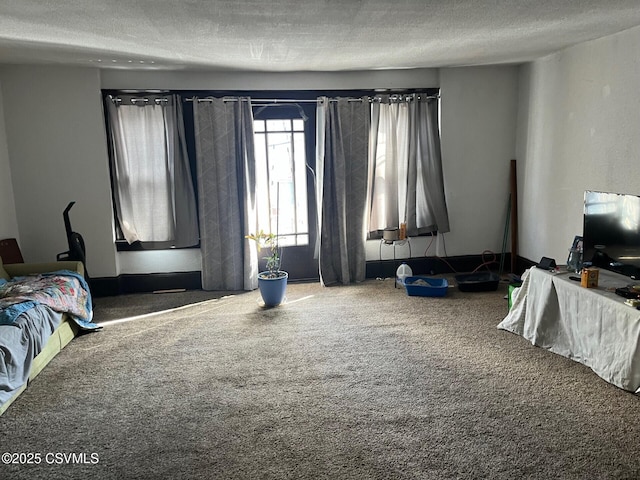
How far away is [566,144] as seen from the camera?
177 inches

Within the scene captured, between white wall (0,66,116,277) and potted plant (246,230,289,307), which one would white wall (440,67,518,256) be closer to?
potted plant (246,230,289,307)

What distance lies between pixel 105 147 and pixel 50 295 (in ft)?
6.09

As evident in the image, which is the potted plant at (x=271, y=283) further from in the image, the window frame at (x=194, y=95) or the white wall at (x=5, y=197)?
the white wall at (x=5, y=197)

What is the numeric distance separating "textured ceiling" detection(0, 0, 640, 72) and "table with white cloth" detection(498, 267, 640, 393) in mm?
1739

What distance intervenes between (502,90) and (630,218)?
267 cm

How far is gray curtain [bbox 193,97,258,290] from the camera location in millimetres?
4984

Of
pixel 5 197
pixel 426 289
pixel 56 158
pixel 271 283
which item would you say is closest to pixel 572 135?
pixel 426 289

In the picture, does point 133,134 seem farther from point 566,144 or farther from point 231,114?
point 566,144

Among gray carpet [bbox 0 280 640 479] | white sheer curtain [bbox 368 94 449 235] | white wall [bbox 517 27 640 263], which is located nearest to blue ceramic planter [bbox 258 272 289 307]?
gray carpet [bbox 0 280 640 479]

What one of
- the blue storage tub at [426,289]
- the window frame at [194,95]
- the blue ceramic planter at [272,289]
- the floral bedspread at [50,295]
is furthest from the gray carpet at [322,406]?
the window frame at [194,95]

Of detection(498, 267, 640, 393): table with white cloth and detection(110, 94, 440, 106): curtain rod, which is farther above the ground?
detection(110, 94, 440, 106): curtain rod

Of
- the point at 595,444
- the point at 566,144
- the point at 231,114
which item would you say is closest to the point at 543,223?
the point at 566,144

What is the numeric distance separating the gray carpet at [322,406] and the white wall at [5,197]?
156cm

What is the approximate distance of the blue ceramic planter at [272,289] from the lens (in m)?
4.52
